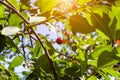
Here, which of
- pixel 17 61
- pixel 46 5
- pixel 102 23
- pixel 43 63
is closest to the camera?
pixel 102 23

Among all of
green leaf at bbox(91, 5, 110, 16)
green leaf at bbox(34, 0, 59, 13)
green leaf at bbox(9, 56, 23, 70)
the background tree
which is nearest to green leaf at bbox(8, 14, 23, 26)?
the background tree

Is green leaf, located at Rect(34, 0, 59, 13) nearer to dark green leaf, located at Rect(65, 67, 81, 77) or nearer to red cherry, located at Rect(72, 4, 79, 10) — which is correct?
red cherry, located at Rect(72, 4, 79, 10)

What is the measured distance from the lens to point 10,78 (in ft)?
6.10

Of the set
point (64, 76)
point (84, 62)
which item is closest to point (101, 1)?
point (84, 62)

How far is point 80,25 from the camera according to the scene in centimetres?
115

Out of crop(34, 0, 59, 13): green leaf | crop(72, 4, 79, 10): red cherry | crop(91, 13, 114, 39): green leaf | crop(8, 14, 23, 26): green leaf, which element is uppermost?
crop(34, 0, 59, 13): green leaf

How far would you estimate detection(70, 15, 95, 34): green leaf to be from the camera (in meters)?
1.16

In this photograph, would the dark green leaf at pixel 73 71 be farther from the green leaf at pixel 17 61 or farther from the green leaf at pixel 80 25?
the green leaf at pixel 17 61

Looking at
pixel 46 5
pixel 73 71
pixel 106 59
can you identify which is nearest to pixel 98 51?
pixel 106 59

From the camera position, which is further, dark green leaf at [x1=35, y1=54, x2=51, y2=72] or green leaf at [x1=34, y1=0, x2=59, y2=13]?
dark green leaf at [x1=35, y1=54, x2=51, y2=72]

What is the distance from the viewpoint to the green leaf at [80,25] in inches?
45.5

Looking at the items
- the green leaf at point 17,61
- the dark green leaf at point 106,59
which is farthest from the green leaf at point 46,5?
the green leaf at point 17,61

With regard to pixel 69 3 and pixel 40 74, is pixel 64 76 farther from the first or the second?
pixel 69 3

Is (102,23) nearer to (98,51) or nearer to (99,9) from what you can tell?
(99,9)
